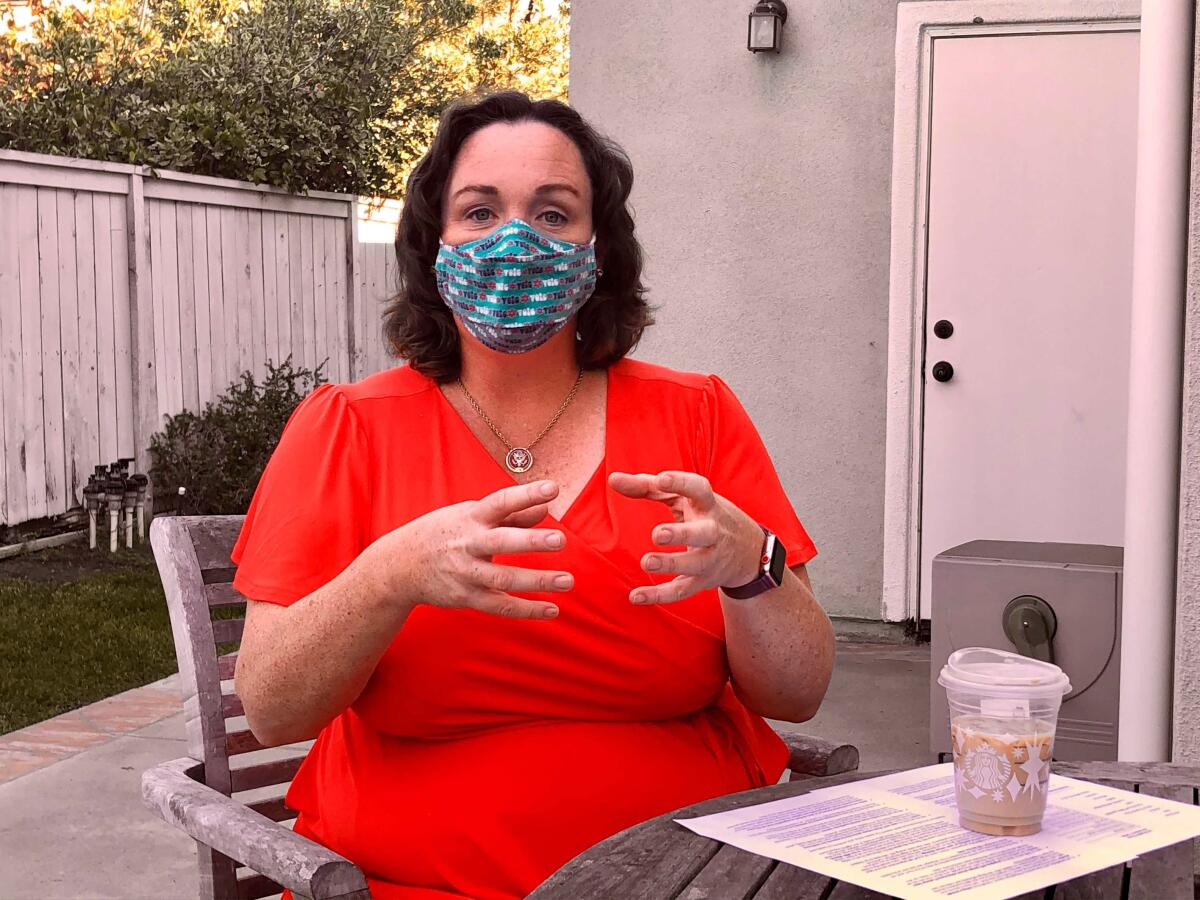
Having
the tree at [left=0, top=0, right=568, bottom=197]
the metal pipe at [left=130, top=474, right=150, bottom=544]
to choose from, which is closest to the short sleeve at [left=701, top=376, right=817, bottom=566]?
the metal pipe at [left=130, top=474, right=150, bottom=544]

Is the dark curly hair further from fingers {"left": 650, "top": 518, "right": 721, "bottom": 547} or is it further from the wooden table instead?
the wooden table

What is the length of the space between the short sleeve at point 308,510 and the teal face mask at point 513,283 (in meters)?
0.23

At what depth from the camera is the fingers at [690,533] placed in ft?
4.75

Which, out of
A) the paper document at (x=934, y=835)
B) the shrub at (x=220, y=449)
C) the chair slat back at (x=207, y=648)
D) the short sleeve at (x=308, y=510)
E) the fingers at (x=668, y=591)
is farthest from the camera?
the shrub at (x=220, y=449)

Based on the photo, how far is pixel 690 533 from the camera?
4.88 feet

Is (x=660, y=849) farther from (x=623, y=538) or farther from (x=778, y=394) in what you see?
(x=778, y=394)

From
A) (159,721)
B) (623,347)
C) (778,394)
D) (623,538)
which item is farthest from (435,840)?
(778,394)

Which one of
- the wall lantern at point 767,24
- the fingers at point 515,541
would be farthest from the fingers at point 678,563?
the wall lantern at point 767,24

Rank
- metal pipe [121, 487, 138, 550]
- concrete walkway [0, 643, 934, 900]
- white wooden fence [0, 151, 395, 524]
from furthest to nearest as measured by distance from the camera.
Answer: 1. metal pipe [121, 487, 138, 550]
2. white wooden fence [0, 151, 395, 524]
3. concrete walkway [0, 643, 934, 900]

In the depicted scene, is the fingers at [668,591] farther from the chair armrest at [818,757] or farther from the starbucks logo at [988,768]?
the chair armrest at [818,757]

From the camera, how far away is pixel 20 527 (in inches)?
299

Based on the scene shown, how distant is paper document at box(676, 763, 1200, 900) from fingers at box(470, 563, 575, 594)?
0.32 metres

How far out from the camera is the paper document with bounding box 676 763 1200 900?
4.26 ft

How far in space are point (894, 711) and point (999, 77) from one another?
102 inches
